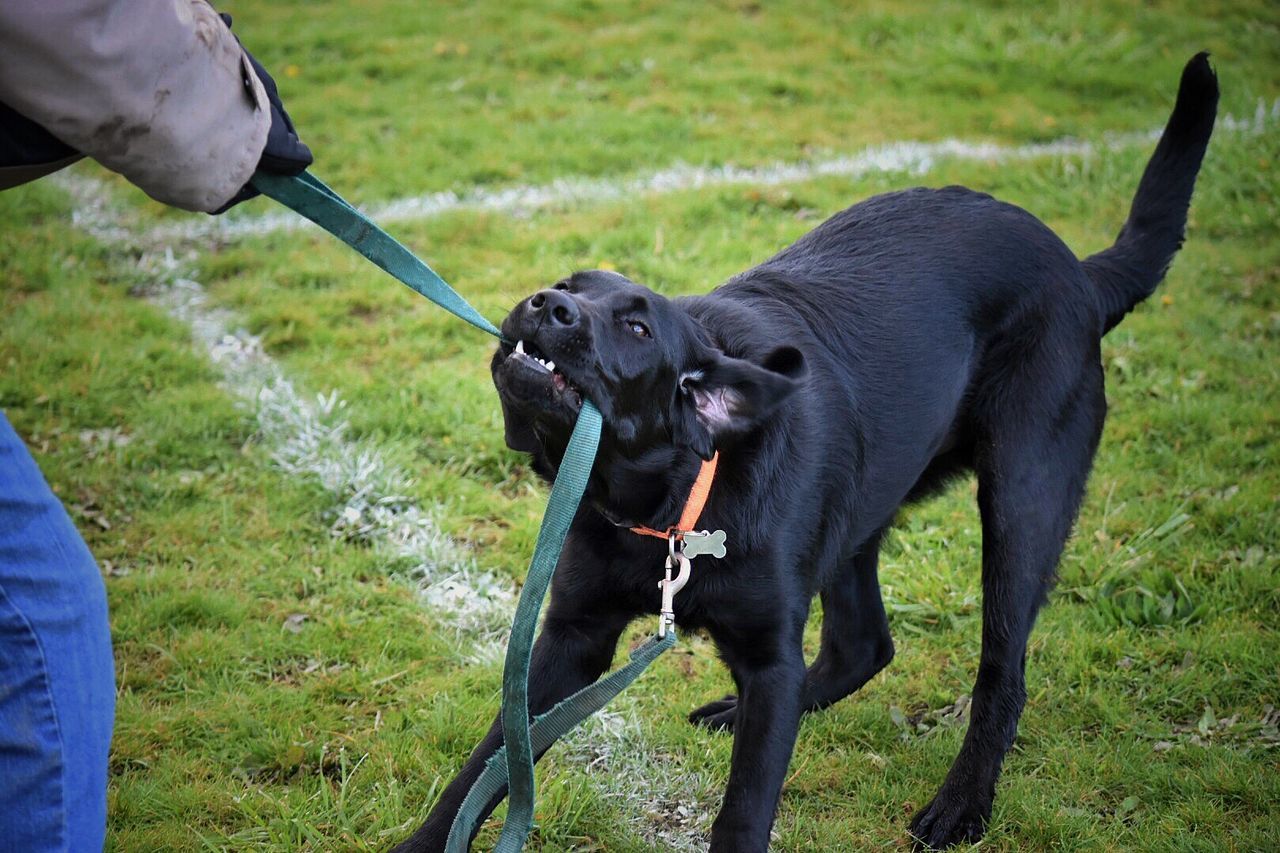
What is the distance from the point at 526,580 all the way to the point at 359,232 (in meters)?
0.88

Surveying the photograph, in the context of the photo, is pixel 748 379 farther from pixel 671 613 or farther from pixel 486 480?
pixel 486 480

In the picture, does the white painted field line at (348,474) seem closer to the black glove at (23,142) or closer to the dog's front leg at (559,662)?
the dog's front leg at (559,662)

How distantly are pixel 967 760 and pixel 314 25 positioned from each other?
9554 mm

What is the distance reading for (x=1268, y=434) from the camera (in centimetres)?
514

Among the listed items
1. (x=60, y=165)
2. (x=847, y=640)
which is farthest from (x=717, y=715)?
(x=60, y=165)

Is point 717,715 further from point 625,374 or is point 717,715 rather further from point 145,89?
point 145,89

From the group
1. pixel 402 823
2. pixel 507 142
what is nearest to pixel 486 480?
pixel 402 823

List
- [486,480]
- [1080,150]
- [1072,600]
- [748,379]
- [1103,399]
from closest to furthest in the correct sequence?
1. [748,379]
2. [1103,399]
3. [1072,600]
4. [486,480]
5. [1080,150]

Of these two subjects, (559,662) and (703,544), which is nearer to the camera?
(703,544)

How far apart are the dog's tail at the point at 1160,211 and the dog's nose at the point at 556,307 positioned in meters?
1.99

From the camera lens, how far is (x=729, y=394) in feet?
9.11

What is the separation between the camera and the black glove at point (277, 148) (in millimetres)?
2512

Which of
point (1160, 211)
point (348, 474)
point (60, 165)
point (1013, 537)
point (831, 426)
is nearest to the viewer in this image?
point (60, 165)

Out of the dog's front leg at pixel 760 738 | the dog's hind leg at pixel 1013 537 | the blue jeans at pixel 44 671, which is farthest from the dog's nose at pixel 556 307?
the dog's hind leg at pixel 1013 537
